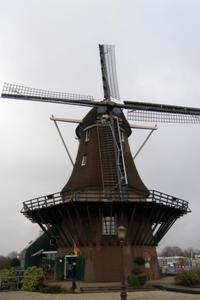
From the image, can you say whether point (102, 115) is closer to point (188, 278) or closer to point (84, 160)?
point (84, 160)

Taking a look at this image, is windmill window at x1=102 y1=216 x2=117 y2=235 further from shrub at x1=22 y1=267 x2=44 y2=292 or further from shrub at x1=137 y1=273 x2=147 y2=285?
shrub at x1=22 y1=267 x2=44 y2=292

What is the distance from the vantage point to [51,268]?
77.9 feet

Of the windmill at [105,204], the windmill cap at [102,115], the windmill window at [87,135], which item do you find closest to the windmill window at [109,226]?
the windmill at [105,204]

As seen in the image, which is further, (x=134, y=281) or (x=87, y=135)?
(x=87, y=135)

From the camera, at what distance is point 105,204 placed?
1848 cm

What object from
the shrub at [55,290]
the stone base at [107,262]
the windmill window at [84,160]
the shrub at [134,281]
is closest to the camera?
the shrub at [55,290]

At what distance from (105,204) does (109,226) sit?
1.62 meters

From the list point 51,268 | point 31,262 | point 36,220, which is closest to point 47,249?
point 31,262

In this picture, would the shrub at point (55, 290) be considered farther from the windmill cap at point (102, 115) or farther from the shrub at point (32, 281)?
the windmill cap at point (102, 115)

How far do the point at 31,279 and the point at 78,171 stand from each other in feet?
26.2

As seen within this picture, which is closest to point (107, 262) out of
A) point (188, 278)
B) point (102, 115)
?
point (188, 278)

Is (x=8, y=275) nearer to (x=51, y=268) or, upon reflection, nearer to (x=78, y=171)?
(x=51, y=268)

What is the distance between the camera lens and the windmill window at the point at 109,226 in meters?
19.1

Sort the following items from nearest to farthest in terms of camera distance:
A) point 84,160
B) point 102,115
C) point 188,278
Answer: point 188,278 → point 84,160 → point 102,115
